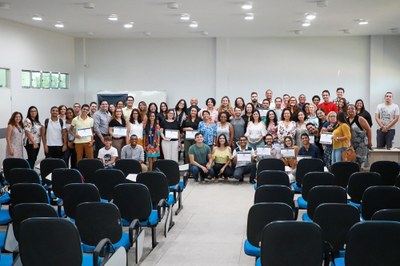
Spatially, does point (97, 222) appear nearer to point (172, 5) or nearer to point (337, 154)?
point (337, 154)

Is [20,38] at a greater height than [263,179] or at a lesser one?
greater

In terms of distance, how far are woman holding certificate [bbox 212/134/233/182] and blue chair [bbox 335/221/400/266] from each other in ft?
22.9

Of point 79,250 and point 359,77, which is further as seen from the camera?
point 359,77

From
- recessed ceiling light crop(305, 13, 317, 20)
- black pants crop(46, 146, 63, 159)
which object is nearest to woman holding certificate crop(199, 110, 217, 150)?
black pants crop(46, 146, 63, 159)

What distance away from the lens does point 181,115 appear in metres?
12.5

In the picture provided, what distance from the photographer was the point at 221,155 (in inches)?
441

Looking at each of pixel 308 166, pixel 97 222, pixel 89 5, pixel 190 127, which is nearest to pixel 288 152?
pixel 308 166

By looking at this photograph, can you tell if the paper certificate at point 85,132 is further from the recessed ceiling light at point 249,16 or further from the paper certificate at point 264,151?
the recessed ceiling light at point 249,16

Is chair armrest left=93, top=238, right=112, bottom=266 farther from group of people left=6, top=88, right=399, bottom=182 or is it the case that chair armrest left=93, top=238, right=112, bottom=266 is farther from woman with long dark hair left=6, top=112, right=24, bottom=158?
woman with long dark hair left=6, top=112, right=24, bottom=158

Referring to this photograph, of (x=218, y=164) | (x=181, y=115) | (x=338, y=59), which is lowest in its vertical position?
(x=218, y=164)

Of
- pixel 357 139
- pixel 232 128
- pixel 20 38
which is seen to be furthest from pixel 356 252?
pixel 20 38

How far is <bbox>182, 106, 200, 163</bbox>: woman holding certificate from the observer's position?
463 inches

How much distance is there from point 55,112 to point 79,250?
7.32 meters

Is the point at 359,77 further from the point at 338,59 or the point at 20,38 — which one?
the point at 20,38
